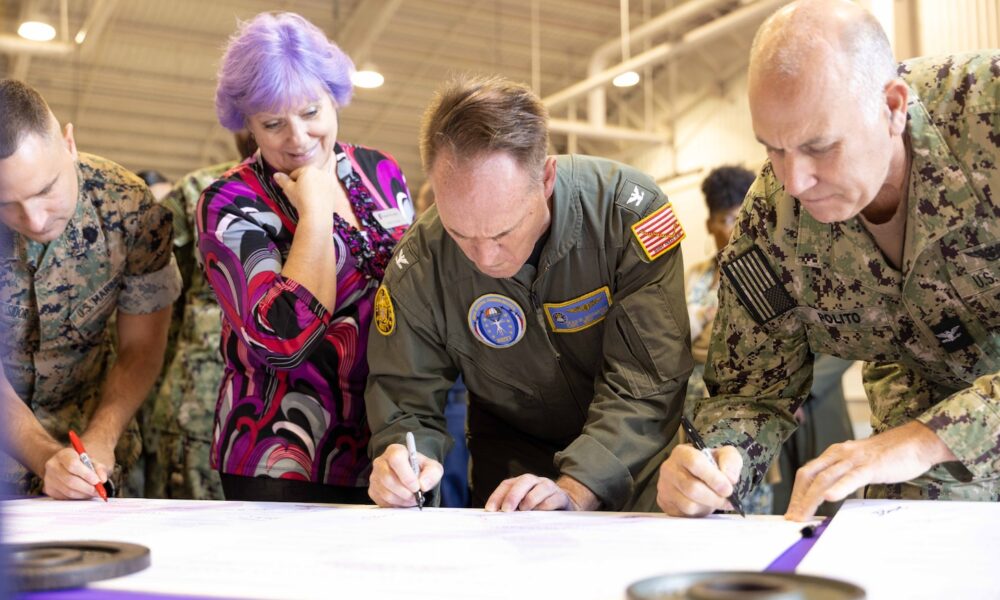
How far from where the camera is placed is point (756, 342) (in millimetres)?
1701

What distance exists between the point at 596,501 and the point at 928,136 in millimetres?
804

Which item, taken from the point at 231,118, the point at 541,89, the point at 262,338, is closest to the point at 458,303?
the point at 262,338

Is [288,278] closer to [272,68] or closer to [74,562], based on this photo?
[272,68]

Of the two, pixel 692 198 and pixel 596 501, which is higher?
pixel 692 198

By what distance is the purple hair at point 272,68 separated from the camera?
1946mm

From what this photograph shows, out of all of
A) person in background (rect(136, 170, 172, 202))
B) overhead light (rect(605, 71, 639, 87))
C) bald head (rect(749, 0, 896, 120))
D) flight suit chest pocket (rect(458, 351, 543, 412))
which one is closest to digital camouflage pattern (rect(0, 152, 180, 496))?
flight suit chest pocket (rect(458, 351, 543, 412))

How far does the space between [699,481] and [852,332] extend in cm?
50

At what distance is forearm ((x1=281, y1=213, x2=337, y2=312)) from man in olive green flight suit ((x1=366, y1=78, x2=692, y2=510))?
4.2 inches

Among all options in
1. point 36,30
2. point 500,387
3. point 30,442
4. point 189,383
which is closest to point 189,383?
point 189,383

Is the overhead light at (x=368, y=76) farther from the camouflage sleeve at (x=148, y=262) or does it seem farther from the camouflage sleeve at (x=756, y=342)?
the camouflage sleeve at (x=756, y=342)

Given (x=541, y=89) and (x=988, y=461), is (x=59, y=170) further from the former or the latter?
(x=541, y=89)

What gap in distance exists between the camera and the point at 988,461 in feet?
4.39

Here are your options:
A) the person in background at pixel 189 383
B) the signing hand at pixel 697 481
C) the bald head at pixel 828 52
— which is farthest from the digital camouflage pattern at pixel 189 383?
the bald head at pixel 828 52

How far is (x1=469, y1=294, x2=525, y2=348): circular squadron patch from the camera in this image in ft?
6.10
